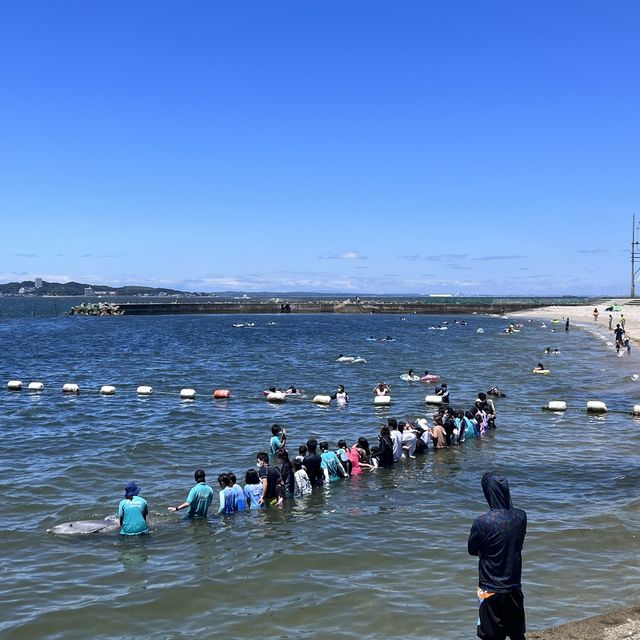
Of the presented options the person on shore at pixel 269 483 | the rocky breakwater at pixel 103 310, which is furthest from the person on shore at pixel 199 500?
the rocky breakwater at pixel 103 310

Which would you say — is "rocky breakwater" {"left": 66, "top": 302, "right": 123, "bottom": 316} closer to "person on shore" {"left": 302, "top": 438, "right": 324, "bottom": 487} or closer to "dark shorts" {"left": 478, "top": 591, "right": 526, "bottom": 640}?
"person on shore" {"left": 302, "top": 438, "right": 324, "bottom": 487}

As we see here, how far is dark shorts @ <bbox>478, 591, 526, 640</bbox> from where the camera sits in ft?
23.1

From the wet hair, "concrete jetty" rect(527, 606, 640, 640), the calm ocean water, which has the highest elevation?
the wet hair

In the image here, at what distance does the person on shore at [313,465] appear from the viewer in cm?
1734

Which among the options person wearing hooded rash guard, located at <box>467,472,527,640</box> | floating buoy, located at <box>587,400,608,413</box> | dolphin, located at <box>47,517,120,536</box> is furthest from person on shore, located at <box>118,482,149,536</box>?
floating buoy, located at <box>587,400,608,413</box>

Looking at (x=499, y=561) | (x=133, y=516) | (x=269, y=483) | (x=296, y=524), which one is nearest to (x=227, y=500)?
(x=269, y=483)

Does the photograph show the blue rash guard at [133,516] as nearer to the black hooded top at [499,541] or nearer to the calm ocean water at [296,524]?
the calm ocean water at [296,524]

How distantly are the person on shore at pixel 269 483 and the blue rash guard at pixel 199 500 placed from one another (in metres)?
1.31

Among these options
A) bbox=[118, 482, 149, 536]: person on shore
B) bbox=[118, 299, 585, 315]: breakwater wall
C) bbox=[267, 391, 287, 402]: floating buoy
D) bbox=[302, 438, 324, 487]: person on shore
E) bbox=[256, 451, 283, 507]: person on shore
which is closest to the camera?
bbox=[118, 482, 149, 536]: person on shore

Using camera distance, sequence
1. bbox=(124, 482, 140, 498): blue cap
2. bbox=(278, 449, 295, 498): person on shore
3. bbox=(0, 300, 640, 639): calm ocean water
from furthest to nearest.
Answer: bbox=(278, 449, 295, 498): person on shore
bbox=(124, 482, 140, 498): blue cap
bbox=(0, 300, 640, 639): calm ocean water

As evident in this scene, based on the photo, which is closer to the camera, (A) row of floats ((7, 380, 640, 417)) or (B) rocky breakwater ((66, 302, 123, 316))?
(A) row of floats ((7, 380, 640, 417))

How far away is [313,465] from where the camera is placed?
17.4m

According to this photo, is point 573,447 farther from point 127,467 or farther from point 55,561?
point 55,561

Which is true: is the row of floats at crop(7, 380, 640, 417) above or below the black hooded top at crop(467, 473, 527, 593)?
below
